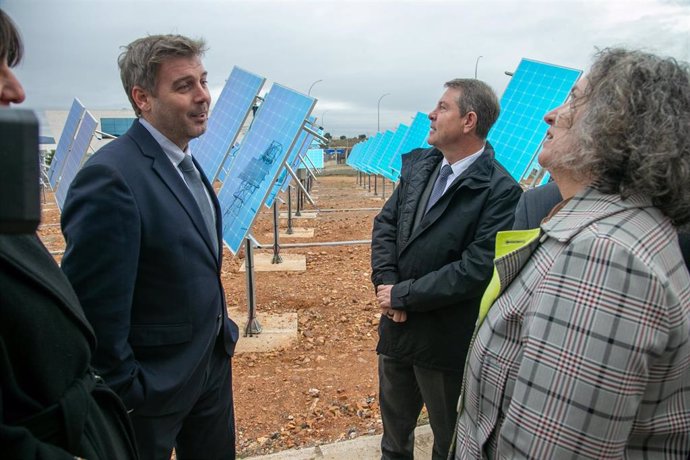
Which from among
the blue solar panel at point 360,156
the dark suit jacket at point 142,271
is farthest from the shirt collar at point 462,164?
the blue solar panel at point 360,156

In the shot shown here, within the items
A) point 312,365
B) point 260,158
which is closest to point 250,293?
point 312,365

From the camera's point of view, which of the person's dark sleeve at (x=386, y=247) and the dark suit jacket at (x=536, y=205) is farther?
the person's dark sleeve at (x=386, y=247)

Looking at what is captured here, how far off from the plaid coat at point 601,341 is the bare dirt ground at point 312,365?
2138mm

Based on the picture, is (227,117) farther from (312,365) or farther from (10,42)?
(10,42)

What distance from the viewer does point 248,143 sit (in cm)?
448

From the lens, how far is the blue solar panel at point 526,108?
4.29m

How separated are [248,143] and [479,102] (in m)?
2.74

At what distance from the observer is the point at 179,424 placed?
1.74m

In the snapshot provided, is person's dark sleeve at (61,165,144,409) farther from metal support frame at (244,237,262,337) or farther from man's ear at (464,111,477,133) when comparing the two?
metal support frame at (244,237,262,337)

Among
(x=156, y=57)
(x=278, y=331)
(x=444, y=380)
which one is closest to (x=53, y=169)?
(x=278, y=331)

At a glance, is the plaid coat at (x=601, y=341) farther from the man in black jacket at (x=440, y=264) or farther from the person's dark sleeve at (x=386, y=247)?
the person's dark sleeve at (x=386, y=247)

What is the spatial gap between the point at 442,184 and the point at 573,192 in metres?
1.12

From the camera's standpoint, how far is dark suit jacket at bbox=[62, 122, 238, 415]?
1.42 m

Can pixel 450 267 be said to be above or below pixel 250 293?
above
